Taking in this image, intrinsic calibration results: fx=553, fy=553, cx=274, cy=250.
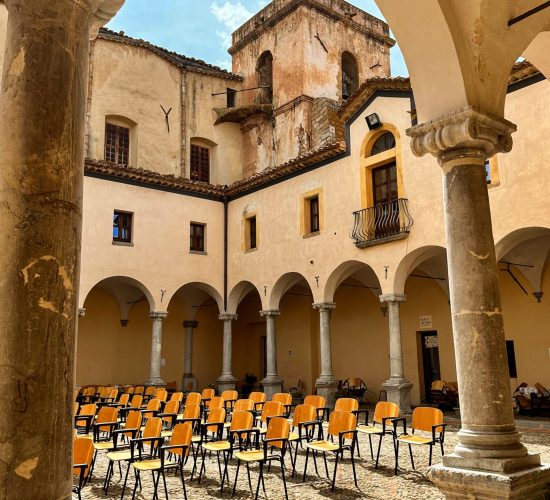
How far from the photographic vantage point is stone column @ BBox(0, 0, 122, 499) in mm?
1949

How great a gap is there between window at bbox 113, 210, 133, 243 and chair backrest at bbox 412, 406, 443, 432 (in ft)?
39.2

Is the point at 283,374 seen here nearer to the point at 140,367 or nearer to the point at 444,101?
Result: the point at 140,367

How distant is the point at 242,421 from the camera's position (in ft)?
24.7

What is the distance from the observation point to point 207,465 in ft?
26.6

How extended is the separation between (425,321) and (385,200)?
441 centimetres

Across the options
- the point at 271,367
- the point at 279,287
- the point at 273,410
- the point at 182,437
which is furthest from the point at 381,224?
the point at 182,437

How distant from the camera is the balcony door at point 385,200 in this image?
46.3 feet

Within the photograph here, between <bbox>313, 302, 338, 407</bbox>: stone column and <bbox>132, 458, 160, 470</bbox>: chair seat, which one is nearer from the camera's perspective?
<bbox>132, 458, 160, 470</bbox>: chair seat

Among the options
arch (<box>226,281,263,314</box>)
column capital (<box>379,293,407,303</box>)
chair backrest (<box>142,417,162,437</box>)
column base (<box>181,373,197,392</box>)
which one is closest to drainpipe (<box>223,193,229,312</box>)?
arch (<box>226,281,263,314</box>)

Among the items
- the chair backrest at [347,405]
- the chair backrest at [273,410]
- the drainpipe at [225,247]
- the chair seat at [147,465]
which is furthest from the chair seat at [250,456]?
the drainpipe at [225,247]

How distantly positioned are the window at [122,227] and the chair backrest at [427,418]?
470 inches

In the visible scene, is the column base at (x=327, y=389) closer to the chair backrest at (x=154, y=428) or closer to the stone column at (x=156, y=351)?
the stone column at (x=156, y=351)

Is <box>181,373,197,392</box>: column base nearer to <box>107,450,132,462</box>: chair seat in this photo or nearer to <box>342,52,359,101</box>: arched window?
<box>342,52,359,101</box>: arched window

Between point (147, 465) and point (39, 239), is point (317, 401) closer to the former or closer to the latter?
point (147, 465)
